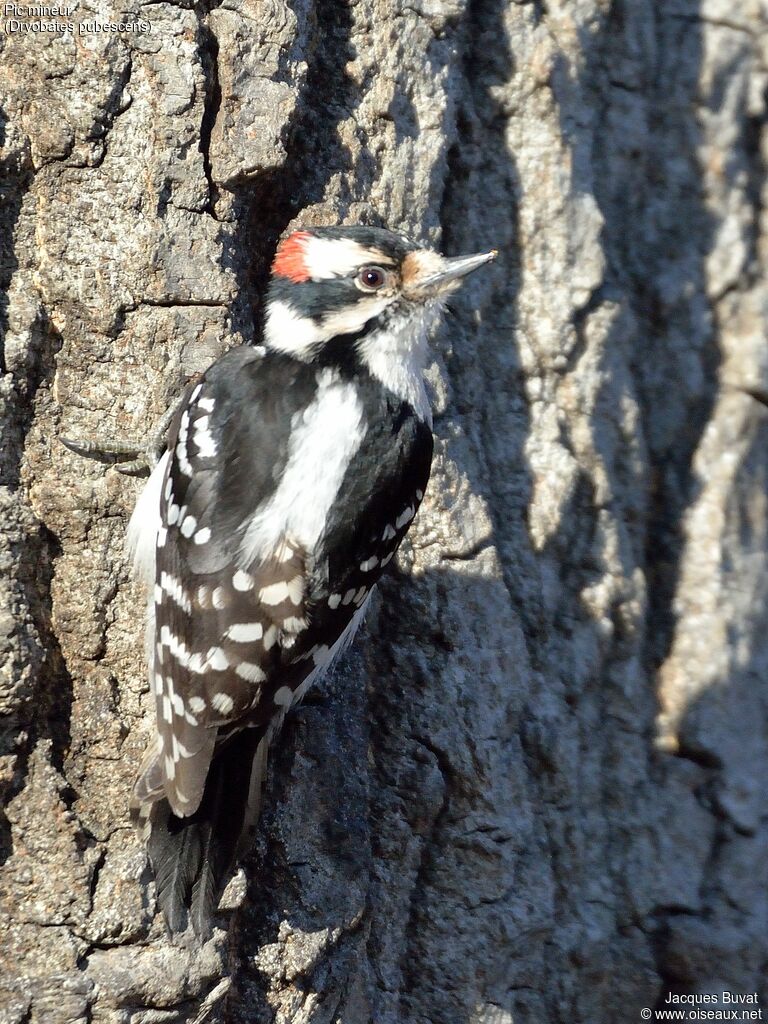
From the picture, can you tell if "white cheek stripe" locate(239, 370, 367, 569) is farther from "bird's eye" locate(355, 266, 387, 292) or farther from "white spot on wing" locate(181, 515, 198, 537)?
"bird's eye" locate(355, 266, 387, 292)

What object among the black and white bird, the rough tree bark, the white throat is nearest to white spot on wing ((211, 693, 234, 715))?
the black and white bird

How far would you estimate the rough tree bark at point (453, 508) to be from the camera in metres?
2.88

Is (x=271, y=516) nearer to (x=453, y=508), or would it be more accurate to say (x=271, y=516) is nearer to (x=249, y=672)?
(x=249, y=672)

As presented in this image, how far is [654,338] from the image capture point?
425 cm

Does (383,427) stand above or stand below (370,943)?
above

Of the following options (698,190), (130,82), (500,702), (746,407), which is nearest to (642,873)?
(500,702)

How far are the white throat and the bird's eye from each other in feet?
0.37

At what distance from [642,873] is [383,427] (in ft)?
5.86

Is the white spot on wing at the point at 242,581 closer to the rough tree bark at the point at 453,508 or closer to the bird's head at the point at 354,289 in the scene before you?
the rough tree bark at the point at 453,508

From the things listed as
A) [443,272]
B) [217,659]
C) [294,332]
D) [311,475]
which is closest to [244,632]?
[217,659]

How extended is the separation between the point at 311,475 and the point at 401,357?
0.43 meters

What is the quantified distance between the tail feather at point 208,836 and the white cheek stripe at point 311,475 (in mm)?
465

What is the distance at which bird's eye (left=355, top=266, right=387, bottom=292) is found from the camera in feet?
9.57

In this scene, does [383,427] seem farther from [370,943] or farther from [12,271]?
[370,943]
